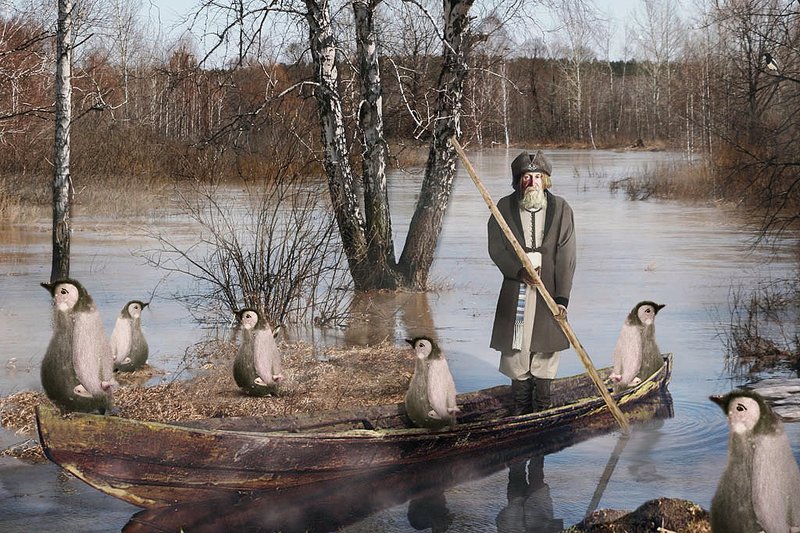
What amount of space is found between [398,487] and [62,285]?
8.07 feet

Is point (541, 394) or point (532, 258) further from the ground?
point (532, 258)

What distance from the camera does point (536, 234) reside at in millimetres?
7574

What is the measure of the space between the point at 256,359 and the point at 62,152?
8.15 meters

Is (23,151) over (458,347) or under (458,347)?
over

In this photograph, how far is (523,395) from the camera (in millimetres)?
7938

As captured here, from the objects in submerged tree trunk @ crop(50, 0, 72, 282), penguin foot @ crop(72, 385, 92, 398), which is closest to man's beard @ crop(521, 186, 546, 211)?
penguin foot @ crop(72, 385, 92, 398)

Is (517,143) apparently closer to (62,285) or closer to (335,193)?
(335,193)

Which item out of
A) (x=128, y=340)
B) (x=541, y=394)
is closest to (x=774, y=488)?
(x=541, y=394)

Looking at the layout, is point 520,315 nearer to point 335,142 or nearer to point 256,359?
point 256,359

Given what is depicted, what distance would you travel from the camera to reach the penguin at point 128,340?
933 cm

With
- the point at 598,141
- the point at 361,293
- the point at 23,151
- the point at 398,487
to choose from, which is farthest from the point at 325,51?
the point at 598,141

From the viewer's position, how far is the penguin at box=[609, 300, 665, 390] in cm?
752

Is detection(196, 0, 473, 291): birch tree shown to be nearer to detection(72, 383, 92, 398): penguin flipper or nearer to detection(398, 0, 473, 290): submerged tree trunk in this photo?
detection(398, 0, 473, 290): submerged tree trunk

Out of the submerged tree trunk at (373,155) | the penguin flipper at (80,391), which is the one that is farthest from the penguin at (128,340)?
the submerged tree trunk at (373,155)
